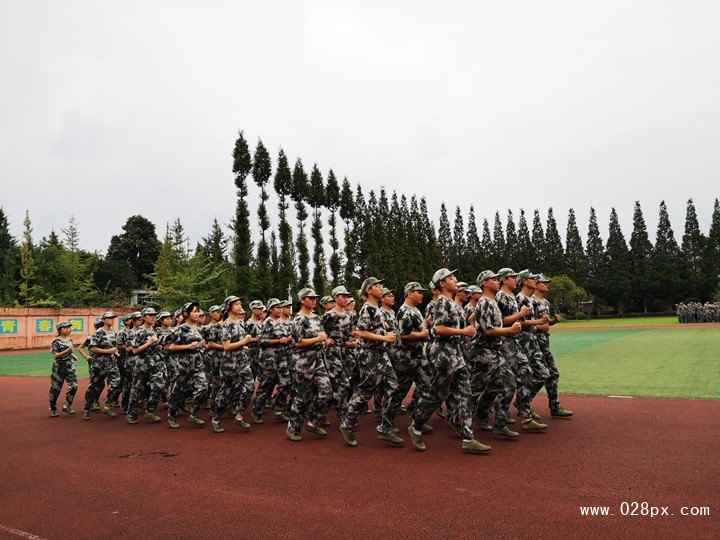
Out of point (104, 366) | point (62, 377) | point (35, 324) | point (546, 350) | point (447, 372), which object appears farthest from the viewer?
point (35, 324)

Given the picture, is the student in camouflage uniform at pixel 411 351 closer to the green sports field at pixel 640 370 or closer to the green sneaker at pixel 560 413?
the green sneaker at pixel 560 413

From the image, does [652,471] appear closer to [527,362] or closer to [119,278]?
[527,362]

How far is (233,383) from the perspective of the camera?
23.4 ft

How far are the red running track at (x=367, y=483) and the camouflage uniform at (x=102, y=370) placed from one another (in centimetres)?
168

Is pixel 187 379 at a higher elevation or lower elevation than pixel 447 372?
lower

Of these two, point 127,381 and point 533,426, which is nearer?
point 533,426

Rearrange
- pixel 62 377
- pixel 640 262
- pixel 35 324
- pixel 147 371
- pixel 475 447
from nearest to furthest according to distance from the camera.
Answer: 1. pixel 475 447
2. pixel 147 371
3. pixel 62 377
4. pixel 35 324
5. pixel 640 262

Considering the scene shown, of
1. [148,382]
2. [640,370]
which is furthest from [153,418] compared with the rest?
[640,370]

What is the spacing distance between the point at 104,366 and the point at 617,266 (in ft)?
213

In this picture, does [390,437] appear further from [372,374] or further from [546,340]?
[546,340]

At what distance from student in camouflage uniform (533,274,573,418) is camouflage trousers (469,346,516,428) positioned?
0.97 meters

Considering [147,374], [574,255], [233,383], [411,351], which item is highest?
[574,255]

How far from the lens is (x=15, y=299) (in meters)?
36.0

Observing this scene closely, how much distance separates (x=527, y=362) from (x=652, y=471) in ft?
6.45
